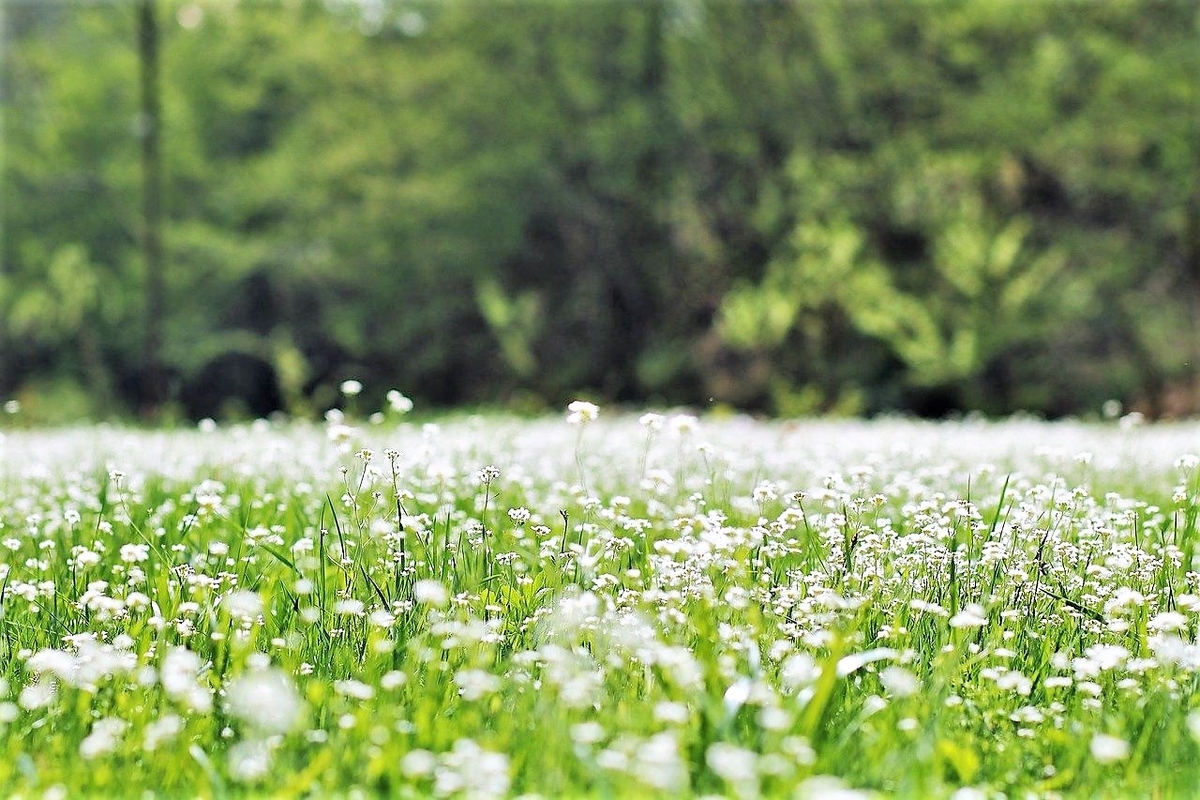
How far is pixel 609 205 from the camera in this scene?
63.0ft

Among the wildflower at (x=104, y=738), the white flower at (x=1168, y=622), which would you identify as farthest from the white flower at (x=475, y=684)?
the white flower at (x=1168, y=622)

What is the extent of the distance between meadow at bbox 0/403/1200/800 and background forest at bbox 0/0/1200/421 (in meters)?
8.39

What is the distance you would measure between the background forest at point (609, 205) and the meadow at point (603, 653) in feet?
27.5

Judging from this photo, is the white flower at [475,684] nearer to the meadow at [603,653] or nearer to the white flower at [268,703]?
the meadow at [603,653]

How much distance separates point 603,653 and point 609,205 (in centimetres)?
1647

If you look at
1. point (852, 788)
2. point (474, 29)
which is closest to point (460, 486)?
point (852, 788)

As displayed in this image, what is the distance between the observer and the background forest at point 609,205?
619 inches

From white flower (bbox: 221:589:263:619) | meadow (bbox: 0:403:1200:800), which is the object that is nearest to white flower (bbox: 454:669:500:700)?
meadow (bbox: 0:403:1200:800)

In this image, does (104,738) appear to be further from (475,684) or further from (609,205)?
(609,205)

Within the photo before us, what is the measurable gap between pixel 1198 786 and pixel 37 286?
23009 mm

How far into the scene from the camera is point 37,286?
21.9m

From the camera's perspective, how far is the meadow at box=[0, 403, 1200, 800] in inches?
104

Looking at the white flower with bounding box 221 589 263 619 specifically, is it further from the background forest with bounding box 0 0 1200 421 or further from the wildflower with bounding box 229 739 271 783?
the background forest with bounding box 0 0 1200 421

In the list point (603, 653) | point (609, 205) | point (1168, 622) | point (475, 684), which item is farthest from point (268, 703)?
point (609, 205)
